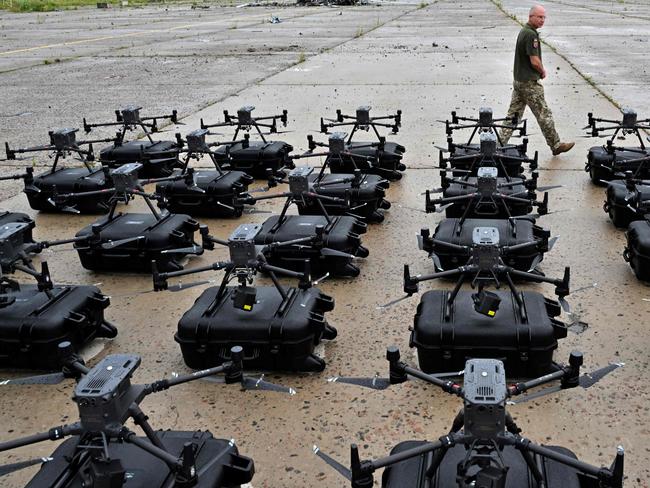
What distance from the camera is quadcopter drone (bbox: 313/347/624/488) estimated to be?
2512 millimetres

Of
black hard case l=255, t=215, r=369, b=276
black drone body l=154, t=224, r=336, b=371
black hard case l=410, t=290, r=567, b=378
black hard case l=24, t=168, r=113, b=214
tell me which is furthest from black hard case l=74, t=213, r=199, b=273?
black hard case l=410, t=290, r=567, b=378

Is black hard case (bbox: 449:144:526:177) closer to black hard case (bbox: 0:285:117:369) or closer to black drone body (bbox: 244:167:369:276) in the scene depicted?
black drone body (bbox: 244:167:369:276)

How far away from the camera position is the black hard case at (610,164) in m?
6.83

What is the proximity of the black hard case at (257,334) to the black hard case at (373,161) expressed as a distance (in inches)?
138

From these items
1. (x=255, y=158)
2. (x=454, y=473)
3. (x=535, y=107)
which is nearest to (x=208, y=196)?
(x=255, y=158)

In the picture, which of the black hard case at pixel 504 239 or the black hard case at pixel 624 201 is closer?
the black hard case at pixel 504 239

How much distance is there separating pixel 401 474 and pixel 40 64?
18969mm

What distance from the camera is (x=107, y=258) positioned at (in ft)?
18.5

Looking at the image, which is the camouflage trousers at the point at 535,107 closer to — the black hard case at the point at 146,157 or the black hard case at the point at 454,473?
the black hard case at the point at 146,157

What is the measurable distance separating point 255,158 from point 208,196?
1.24 meters

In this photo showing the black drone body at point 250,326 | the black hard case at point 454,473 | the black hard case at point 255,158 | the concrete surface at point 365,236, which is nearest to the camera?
the black hard case at point 454,473

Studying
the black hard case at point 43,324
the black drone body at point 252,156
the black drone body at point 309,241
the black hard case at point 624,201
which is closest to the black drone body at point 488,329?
the black drone body at point 309,241

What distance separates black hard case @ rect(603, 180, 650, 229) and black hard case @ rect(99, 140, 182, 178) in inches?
180

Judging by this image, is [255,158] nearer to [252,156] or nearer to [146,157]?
[252,156]
